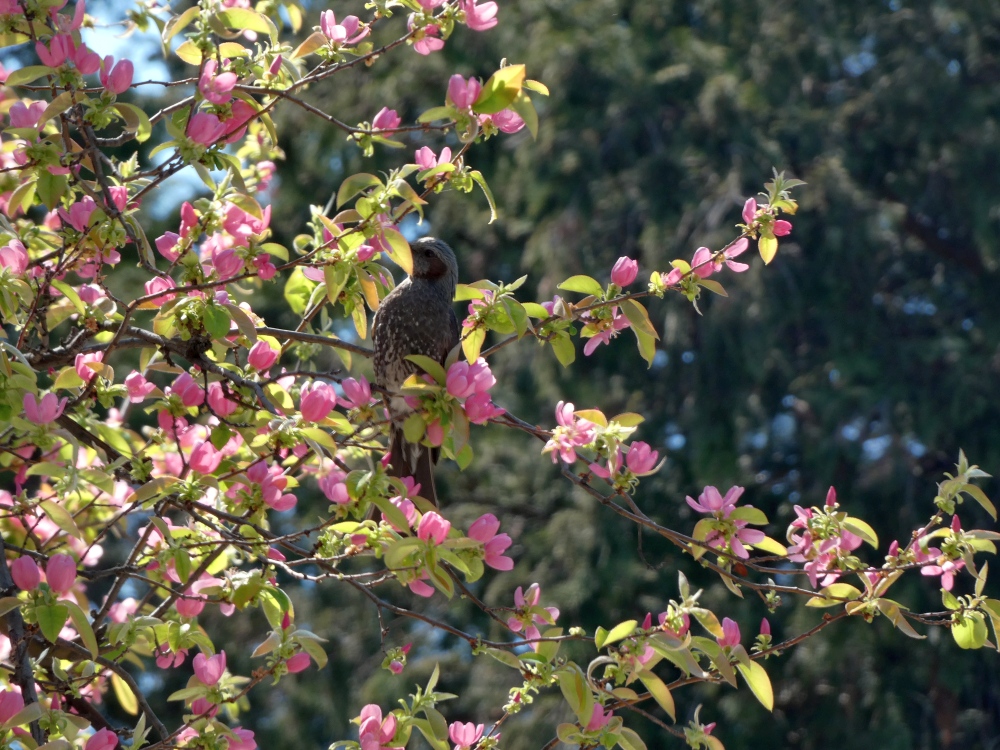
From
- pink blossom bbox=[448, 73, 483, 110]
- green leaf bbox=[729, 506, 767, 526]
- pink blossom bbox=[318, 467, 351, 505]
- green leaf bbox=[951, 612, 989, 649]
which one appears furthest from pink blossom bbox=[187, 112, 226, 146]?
green leaf bbox=[951, 612, 989, 649]

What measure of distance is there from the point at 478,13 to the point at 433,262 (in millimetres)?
1121

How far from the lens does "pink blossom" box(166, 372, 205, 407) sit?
203cm

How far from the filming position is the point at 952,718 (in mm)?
6969

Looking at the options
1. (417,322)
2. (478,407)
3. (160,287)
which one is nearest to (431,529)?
(478,407)

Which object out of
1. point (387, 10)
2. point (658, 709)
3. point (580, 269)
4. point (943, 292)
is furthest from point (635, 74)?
point (387, 10)

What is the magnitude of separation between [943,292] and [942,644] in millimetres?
2450

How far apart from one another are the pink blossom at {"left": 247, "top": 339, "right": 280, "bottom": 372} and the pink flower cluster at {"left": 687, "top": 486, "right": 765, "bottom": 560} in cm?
78

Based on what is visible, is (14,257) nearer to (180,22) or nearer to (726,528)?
(180,22)

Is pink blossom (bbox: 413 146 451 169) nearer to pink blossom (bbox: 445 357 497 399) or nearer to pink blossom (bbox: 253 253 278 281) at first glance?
pink blossom (bbox: 253 253 278 281)

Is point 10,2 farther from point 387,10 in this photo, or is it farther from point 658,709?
point 658,709

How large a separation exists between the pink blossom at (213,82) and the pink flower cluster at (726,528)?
105 centimetres

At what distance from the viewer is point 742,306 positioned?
7062 millimetres

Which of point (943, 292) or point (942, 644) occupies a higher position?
point (943, 292)

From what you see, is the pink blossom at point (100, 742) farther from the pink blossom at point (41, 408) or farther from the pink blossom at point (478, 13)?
the pink blossom at point (478, 13)
